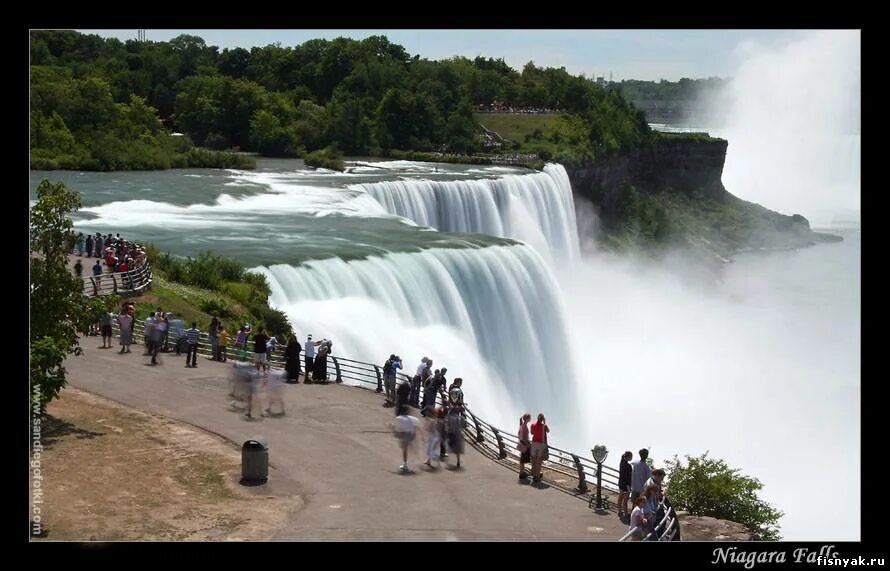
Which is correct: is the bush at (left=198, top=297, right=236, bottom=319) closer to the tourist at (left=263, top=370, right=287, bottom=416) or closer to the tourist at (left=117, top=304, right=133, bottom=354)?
the tourist at (left=117, top=304, right=133, bottom=354)

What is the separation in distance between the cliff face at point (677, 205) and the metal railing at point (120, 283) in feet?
168

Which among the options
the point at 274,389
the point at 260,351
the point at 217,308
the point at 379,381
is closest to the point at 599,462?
the point at 274,389

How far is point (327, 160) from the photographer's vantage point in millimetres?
76125

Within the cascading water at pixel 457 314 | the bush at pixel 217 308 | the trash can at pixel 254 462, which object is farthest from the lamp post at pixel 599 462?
the bush at pixel 217 308

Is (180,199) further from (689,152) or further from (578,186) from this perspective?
(689,152)

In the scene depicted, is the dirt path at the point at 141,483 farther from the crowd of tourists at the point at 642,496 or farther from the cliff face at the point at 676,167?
the cliff face at the point at 676,167

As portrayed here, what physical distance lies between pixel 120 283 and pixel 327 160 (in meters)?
46.9

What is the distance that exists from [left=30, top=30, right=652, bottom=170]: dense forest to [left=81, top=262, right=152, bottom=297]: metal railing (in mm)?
39794

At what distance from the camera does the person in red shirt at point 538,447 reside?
61.5ft

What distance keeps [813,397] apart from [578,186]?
1465 inches

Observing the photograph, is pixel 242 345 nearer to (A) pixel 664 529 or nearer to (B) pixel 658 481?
(B) pixel 658 481

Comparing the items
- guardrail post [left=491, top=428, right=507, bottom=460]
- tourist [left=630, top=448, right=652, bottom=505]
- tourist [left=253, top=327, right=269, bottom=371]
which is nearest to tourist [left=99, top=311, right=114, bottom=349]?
tourist [left=253, top=327, right=269, bottom=371]
